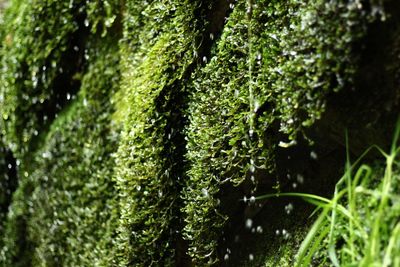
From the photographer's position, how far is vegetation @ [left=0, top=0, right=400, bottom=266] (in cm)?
134

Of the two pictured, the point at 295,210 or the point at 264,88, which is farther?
the point at 295,210

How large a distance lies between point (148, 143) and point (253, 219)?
45 cm

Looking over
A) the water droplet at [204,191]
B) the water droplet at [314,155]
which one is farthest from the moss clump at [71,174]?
the water droplet at [314,155]

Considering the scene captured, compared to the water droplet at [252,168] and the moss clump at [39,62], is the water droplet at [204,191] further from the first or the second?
the moss clump at [39,62]

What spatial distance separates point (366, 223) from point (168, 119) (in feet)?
3.01

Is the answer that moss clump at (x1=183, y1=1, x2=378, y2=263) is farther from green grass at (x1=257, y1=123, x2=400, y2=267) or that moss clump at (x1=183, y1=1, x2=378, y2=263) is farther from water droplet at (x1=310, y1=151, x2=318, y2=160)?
green grass at (x1=257, y1=123, x2=400, y2=267)

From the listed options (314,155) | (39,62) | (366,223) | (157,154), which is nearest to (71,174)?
(39,62)

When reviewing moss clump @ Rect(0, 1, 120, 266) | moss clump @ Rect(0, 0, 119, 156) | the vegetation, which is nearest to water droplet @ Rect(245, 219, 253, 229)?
the vegetation

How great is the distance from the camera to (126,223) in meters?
2.02

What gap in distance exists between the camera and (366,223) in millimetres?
1240

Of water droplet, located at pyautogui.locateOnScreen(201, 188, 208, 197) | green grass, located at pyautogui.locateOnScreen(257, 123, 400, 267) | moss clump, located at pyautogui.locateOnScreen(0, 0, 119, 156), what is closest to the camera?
green grass, located at pyautogui.locateOnScreen(257, 123, 400, 267)

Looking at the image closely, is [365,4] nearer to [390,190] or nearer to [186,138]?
[390,190]

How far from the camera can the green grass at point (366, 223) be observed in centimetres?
114

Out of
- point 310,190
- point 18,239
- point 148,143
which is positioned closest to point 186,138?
point 148,143
